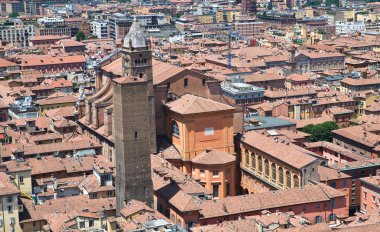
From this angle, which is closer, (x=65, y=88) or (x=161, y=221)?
(x=161, y=221)

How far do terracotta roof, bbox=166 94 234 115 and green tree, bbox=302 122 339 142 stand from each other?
19.2m

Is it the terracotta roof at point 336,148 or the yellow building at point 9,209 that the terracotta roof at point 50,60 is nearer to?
the terracotta roof at point 336,148

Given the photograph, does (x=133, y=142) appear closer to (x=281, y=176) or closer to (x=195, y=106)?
(x=195, y=106)

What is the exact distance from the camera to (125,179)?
65750 millimetres

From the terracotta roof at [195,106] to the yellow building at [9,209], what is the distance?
19.6 metres

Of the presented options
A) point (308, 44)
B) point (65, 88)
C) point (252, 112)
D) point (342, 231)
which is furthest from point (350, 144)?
point (308, 44)

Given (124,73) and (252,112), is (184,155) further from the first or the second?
(252,112)

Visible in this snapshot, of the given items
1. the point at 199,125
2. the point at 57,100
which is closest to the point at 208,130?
the point at 199,125

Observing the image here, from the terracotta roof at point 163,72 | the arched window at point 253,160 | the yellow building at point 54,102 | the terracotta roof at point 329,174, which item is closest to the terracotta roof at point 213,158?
the arched window at point 253,160

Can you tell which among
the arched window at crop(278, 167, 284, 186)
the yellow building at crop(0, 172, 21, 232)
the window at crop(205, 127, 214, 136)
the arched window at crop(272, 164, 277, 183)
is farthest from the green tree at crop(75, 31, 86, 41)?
the yellow building at crop(0, 172, 21, 232)

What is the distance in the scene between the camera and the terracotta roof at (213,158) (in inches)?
2921

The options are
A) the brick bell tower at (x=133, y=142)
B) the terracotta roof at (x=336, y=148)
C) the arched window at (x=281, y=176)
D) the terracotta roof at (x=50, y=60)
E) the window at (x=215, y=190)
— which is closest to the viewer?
the brick bell tower at (x=133, y=142)

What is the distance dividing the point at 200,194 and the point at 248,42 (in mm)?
124745

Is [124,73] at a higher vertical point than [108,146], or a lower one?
higher
